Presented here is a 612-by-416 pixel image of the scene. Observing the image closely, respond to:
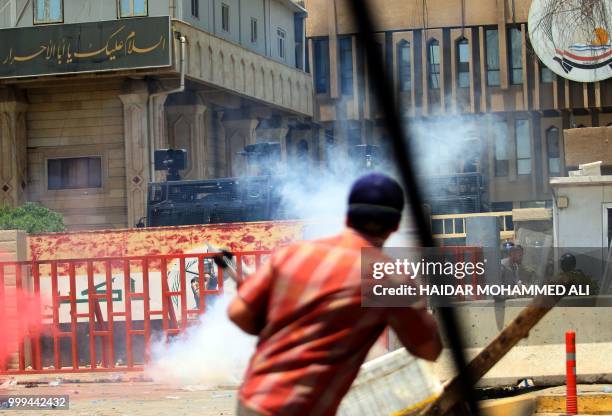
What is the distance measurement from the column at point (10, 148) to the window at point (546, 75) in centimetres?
1764

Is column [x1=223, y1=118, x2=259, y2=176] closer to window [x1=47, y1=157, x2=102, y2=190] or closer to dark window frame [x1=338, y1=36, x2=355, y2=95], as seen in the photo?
window [x1=47, y1=157, x2=102, y2=190]

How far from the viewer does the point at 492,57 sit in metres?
40.4

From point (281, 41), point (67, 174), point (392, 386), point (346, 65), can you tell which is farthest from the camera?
point (346, 65)

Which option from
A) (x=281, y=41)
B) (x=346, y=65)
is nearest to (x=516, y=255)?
(x=281, y=41)

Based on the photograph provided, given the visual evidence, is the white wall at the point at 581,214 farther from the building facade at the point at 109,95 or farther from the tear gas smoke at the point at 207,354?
the building facade at the point at 109,95

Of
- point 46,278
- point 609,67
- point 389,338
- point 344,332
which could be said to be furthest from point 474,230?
point 609,67

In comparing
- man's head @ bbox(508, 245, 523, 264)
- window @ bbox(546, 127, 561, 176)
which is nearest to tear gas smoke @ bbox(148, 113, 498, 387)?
man's head @ bbox(508, 245, 523, 264)

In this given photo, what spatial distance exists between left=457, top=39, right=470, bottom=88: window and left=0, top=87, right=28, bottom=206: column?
53.5ft

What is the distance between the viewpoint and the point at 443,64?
4025 centimetres

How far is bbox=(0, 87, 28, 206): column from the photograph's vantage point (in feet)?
94.9

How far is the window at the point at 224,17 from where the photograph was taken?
1255 inches

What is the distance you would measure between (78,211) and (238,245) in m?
15.6

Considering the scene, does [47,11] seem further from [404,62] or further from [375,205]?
[375,205]

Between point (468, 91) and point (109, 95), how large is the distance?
14.9m
